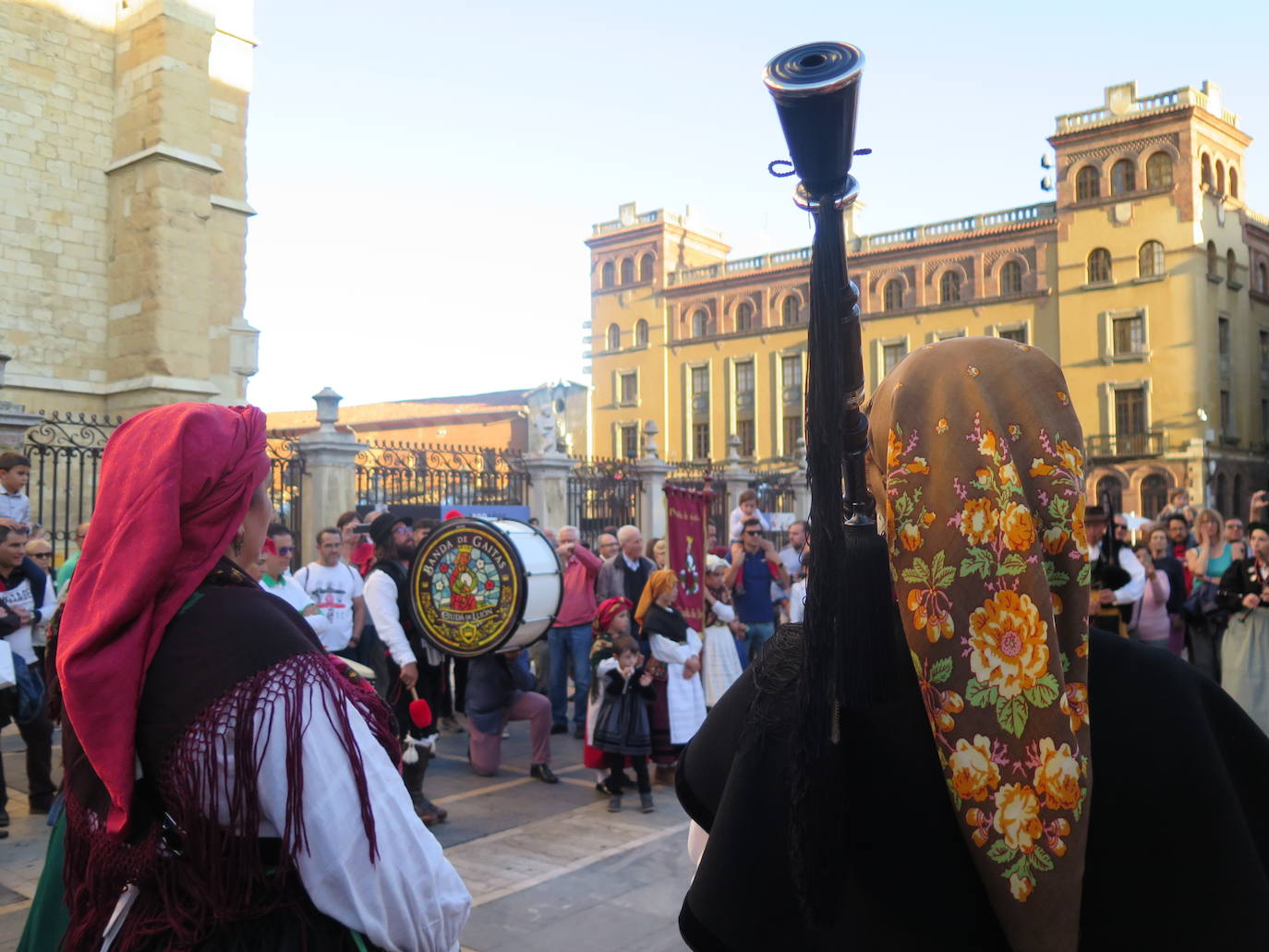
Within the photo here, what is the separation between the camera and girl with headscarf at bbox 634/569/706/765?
717 cm

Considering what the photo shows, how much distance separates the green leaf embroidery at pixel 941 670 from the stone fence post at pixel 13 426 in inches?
419

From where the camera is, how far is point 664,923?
4.75 m

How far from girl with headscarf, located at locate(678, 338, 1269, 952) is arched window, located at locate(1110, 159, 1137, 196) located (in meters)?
42.2

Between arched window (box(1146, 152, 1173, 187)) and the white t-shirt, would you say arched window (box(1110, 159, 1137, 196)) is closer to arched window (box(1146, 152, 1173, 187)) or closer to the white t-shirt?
arched window (box(1146, 152, 1173, 187))

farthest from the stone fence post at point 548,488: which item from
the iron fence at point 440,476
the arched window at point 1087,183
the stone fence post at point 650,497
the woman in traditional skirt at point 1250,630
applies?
the arched window at point 1087,183

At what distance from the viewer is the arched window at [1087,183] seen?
3891cm

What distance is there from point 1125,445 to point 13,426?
3753 centimetres

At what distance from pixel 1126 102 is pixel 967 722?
4381 cm

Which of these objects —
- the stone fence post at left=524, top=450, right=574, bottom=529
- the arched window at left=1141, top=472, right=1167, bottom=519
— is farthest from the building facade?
the arched window at left=1141, top=472, right=1167, bottom=519

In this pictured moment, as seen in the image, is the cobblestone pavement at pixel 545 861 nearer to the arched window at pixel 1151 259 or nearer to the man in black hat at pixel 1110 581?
the man in black hat at pixel 1110 581

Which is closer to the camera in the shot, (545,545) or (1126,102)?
(545,545)

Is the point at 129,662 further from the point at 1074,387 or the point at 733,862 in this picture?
the point at 1074,387

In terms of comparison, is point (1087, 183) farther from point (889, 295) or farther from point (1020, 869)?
point (1020, 869)

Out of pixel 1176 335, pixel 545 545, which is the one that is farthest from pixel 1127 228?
pixel 545 545
